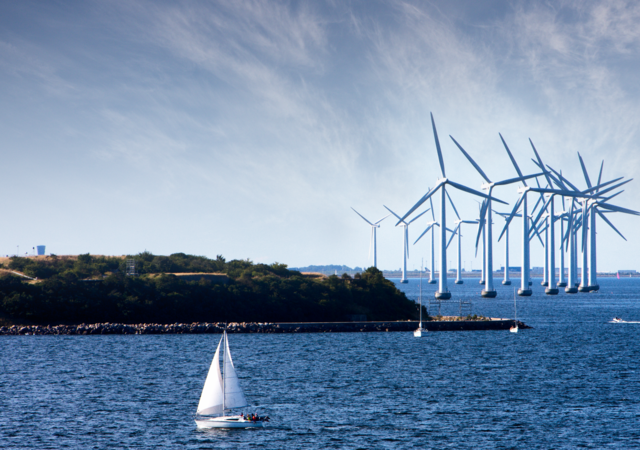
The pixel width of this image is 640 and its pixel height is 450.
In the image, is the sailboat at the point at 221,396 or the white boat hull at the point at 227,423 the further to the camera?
the white boat hull at the point at 227,423

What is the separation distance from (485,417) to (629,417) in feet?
40.4

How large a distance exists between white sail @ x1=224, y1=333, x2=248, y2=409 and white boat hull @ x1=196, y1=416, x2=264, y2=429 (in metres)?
1.52

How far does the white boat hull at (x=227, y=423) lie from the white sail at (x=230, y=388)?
1.52 meters

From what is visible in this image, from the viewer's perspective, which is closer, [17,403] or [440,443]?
[440,443]

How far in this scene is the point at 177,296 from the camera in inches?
4771

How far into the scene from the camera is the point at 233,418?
4781 centimetres

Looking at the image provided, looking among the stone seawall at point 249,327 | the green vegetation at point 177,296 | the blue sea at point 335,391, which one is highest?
the green vegetation at point 177,296

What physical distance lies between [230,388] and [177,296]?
254 ft

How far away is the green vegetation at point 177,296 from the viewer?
378 feet

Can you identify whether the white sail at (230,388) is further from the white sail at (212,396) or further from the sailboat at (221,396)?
the white sail at (212,396)

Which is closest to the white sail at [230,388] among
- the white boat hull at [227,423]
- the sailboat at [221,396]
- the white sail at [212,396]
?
the sailboat at [221,396]

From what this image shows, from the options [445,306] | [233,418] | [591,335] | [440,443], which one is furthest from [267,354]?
[445,306]

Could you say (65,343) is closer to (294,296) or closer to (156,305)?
(156,305)

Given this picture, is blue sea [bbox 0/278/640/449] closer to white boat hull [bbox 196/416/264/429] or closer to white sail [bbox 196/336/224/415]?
white boat hull [bbox 196/416/264/429]
